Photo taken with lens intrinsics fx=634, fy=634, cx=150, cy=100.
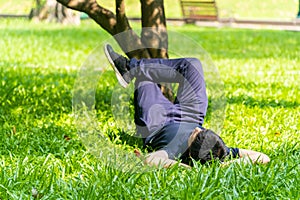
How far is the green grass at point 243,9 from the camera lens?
23938mm

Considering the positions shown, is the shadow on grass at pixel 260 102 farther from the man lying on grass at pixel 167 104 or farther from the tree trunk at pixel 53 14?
the tree trunk at pixel 53 14

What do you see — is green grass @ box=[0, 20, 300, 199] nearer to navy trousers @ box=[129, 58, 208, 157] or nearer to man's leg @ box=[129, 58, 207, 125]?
navy trousers @ box=[129, 58, 208, 157]

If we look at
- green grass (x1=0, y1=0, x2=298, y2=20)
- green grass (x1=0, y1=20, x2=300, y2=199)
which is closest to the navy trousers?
green grass (x1=0, y1=20, x2=300, y2=199)

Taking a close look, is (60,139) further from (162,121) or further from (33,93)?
(33,93)

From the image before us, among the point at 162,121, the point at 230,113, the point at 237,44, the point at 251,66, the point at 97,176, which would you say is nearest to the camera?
the point at 97,176

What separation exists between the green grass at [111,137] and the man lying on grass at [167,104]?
0.21 m

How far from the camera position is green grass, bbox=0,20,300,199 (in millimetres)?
3004

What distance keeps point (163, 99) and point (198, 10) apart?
15.9 meters

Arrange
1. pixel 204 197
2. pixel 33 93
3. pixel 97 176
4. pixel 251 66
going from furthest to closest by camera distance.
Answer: pixel 251 66
pixel 33 93
pixel 97 176
pixel 204 197

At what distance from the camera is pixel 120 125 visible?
4.76 meters

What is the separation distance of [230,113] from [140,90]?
1193mm

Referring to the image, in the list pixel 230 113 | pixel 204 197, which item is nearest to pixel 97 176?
pixel 204 197

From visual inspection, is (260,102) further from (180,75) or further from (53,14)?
(53,14)

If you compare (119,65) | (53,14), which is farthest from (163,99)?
(53,14)
